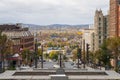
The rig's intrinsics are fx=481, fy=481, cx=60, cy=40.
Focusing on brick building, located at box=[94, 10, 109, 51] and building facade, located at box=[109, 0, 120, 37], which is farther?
brick building, located at box=[94, 10, 109, 51]

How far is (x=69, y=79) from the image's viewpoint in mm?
60312

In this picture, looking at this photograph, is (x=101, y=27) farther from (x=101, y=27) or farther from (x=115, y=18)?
(x=115, y=18)

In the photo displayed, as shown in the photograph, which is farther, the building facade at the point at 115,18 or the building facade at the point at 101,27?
the building facade at the point at 101,27

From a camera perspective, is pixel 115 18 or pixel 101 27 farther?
pixel 101 27

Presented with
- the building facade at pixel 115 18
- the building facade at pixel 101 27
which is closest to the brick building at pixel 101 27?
the building facade at pixel 101 27

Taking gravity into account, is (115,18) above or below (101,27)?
above

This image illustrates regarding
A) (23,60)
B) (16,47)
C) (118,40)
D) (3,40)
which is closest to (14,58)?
(23,60)

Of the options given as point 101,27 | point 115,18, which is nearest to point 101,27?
point 101,27

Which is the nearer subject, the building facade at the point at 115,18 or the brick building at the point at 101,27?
the building facade at the point at 115,18

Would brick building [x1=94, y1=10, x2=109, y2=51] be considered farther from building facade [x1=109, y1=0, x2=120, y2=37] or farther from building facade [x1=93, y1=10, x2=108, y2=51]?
building facade [x1=109, y1=0, x2=120, y2=37]

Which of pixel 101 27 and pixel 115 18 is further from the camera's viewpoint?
pixel 101 27

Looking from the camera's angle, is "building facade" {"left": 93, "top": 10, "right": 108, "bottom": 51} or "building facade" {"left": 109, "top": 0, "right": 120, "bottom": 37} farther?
"building facade" {"left": 93, "top": 10, "right": 108, "bottom": 51}

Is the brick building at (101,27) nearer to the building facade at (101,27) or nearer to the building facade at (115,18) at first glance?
the building facade at (101,27)

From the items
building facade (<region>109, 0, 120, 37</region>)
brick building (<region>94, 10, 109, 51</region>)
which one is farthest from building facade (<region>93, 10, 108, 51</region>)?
building facade (<region>109, 0, 120, 37</region>)
